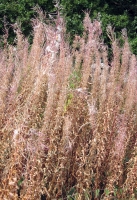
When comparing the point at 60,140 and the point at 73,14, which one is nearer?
the point at 60,140

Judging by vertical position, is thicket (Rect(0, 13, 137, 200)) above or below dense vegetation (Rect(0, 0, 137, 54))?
below

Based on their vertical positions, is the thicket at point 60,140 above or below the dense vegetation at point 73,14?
below

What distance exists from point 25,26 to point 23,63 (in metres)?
4.20

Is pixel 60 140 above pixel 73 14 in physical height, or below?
below

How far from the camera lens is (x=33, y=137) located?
234 centimetres

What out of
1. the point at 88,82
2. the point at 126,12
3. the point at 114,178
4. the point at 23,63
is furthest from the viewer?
the point at 126,12

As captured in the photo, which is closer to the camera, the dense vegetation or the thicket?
the thicket

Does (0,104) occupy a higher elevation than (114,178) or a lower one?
higher

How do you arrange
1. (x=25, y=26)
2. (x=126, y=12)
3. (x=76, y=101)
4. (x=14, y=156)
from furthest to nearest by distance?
1. (x=126, y=12)
2. (x=25, y=26)
3. (x=76, y=101)
4. (x=14, y=156)

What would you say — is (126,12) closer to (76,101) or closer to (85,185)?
(76,101)

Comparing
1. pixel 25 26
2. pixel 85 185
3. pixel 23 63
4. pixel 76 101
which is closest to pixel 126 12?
pixel 25 26

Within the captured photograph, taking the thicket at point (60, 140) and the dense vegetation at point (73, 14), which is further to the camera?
the dense vegetation at point (73, 14)

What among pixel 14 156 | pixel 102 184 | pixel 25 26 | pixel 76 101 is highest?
pixel 25 26

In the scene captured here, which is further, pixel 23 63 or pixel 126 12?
pixel 126 12
